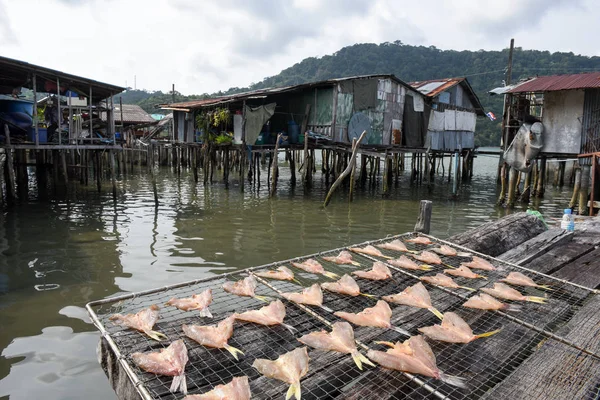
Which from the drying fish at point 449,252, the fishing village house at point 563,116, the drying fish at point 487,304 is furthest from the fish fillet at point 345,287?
the fishing village house at point 563,116

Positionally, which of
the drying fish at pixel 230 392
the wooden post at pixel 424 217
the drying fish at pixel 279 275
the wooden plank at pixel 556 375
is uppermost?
the wooden post at pixel 424 217

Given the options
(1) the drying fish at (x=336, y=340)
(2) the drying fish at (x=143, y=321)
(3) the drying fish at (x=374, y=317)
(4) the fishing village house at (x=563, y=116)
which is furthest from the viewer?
(4) the fishing village house at (x=563, y=116)

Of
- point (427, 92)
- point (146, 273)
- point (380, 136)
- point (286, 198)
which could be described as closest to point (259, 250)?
point (146, 273)

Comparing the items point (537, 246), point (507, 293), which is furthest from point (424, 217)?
point (507, 293)

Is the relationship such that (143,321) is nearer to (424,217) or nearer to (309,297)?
(309,297)

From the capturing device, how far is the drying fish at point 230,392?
2215mm

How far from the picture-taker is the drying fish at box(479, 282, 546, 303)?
372 cm

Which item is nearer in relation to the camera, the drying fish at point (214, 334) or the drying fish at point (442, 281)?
the drying fish at point (214, 334)

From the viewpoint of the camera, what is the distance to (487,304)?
3.51 m

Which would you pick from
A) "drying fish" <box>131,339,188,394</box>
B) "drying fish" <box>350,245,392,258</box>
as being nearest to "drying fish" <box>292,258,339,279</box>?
"drying fish" <box>350,245,392,258</box>

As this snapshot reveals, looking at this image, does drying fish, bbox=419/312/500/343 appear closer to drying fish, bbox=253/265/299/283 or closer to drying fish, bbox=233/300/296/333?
drying fish, bbox=233/300/296/333

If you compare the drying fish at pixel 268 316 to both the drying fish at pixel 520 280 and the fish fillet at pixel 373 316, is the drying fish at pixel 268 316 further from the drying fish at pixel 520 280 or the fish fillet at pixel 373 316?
the drying fish at pixel 520 280

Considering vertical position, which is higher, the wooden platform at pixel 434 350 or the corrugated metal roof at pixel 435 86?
the corrugated metal roof at pixel 435 86

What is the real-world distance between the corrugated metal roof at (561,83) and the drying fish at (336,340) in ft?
46.4
